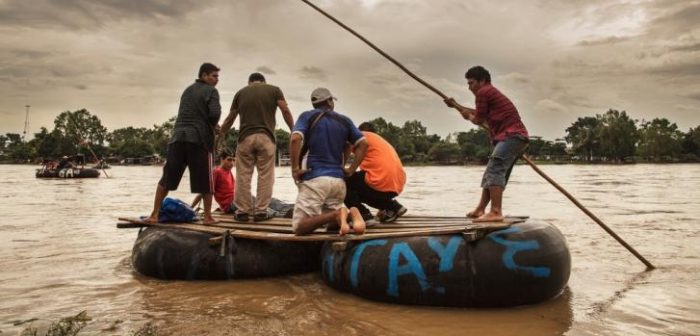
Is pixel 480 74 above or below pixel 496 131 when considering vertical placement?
above

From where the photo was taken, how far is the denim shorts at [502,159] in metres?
5.09

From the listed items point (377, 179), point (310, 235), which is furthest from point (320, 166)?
point (377, 179)

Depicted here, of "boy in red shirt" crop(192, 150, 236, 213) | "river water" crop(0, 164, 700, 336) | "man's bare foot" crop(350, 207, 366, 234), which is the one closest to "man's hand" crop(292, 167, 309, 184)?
"man's bare foot" crop(350, 207, 366, 234)

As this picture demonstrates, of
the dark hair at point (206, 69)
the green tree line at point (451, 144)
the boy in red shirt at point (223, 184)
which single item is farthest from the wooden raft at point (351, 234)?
the green tree line at point (451, 144)

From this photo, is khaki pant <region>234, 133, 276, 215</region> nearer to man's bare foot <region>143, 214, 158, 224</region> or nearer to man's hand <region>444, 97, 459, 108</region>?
man's bare foot <region>143, 214, 158, 224</region>

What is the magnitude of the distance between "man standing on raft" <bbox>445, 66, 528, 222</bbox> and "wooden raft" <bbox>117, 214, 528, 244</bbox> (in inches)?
12.5

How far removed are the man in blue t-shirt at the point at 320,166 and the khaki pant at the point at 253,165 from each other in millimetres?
1437

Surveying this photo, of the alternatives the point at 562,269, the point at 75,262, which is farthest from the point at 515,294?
the point at 75,262

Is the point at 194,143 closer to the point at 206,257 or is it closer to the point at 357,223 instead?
the point at 206,257

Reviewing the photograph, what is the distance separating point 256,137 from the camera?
6461mm

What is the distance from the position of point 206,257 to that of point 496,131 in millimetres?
3591

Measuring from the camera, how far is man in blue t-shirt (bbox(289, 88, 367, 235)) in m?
5.02

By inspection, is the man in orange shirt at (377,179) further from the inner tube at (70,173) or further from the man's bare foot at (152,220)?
the inner tube at (70,173)

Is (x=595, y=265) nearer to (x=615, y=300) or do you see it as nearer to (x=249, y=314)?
(x=615, y=300)
